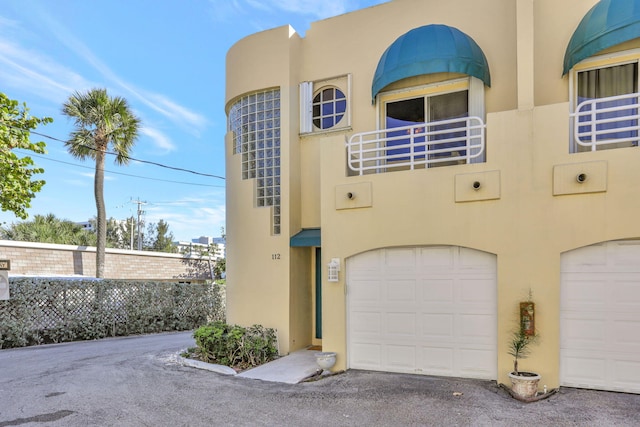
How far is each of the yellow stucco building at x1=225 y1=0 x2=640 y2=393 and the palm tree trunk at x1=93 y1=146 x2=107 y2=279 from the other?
36.7 feet

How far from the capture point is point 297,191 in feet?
33.6

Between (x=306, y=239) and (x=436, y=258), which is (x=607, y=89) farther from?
(x=306, y=239)

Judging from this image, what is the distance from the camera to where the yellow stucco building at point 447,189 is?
21.1 ft

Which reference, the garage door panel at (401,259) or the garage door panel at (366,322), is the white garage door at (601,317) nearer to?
the garage door panel at (401,259)

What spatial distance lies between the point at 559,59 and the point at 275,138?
6.46m

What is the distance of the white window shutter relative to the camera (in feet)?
33.7

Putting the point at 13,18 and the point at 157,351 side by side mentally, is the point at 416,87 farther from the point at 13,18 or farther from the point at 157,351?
the point at 13,18

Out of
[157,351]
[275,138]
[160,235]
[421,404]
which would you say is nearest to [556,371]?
[421,404]

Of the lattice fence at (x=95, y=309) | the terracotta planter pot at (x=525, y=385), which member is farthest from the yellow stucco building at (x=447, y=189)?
the lattice fence at (x=95, y=309)

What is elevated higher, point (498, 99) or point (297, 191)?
point (498, 99)

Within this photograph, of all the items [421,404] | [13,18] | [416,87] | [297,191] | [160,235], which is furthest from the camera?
[160,235]

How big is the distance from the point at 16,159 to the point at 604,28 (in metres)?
13.6

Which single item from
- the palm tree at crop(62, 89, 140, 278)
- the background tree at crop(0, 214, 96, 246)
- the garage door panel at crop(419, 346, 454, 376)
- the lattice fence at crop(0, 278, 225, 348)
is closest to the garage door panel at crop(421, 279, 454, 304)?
the garage door panel at crop(419, 346, 454, 376)

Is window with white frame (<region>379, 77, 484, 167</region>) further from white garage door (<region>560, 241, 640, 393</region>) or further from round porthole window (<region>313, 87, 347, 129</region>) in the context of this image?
white garage door (<region>560, 241, 640, 393</region>)
